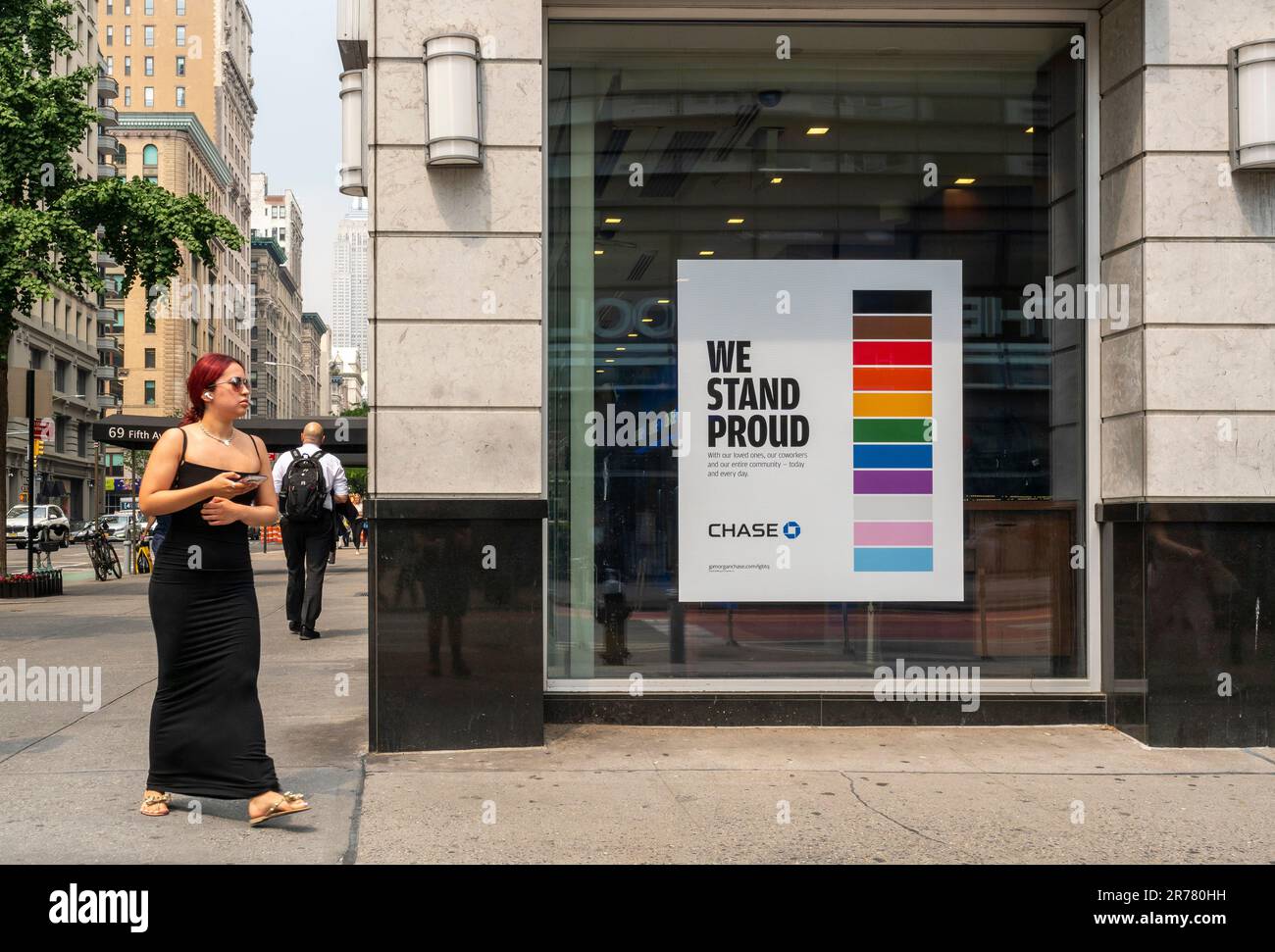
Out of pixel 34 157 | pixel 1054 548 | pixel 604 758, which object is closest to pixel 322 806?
pixel 604 758

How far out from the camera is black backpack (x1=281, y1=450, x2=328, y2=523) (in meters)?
11.8

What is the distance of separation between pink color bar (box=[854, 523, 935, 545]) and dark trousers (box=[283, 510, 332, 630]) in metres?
5.81

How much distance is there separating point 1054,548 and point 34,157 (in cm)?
1592

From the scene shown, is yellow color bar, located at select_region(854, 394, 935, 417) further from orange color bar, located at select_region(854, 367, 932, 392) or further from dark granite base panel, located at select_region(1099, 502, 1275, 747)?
dark granite base panel, located at select_region(1099, 502, 1275, 747)

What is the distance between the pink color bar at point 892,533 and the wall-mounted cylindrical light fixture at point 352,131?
3.78 meters

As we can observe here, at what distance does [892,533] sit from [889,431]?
0.64 m

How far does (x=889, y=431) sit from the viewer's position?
7750mm

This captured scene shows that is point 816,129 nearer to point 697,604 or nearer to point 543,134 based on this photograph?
point 543,134

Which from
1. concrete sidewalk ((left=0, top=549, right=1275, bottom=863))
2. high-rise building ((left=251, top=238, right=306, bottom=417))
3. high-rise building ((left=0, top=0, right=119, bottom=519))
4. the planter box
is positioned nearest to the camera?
concrete sidewalk ((left=0, top=549, right=1275, bottom=863))

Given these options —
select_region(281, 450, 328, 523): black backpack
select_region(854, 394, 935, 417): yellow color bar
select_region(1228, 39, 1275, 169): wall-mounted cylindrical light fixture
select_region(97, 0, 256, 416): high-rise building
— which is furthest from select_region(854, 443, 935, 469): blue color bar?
select_region(97, 0, 256, 416): high-rise building

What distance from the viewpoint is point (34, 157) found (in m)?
17.8

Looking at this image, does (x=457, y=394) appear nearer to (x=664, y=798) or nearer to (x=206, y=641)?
(x=206, y=641)

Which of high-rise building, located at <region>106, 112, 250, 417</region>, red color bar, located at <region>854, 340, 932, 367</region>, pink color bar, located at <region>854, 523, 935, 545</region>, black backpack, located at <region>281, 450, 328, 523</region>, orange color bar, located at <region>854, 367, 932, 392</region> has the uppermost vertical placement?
high-rise building, located at <region>106, 112, 250, 417</region>

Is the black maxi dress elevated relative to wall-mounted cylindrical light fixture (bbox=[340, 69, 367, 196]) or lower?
lower
